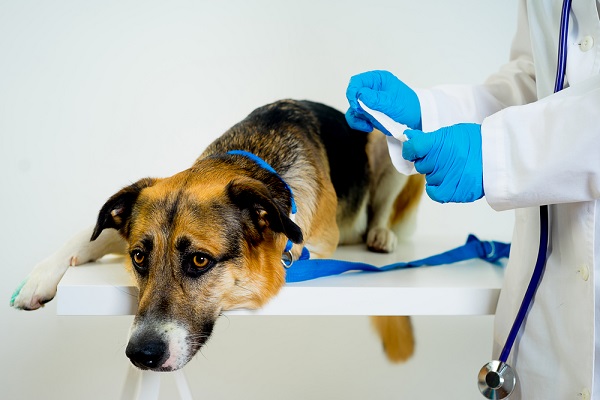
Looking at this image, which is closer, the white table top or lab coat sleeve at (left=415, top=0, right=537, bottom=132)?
the white table top

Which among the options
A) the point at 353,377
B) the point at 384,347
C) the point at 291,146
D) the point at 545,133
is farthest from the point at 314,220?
the point at 353,377

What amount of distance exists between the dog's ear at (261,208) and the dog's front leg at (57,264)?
21.6 inches

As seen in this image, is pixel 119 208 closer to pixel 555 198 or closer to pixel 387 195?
pixel 555 198

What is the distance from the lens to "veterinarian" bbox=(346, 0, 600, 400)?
1417 millimetres

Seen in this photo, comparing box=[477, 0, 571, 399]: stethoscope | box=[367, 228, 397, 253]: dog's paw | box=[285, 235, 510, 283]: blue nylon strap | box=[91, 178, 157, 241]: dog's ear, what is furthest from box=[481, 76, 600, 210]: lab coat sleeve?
box=[367, 228, 397, 253]: dog's paw

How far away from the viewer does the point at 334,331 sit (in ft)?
12.5

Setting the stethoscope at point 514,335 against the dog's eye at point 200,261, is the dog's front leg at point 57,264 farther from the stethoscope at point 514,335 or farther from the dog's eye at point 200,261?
the stethoscope at point 514,335

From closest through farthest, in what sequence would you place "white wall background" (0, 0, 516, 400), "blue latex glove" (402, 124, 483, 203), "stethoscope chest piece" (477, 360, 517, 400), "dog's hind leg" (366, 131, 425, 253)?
"blue latex glove" (402, 124, 483, 203) < "stethoscope chest piece" (477, 360, 517, 400) < "dog's hind leg" (366, 131, 425, 253) < "white wall background" (0, 0, 516, 400)

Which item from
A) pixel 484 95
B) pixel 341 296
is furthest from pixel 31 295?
pixel 484 95

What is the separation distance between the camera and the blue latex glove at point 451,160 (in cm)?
154

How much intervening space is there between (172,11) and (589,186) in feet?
9.66

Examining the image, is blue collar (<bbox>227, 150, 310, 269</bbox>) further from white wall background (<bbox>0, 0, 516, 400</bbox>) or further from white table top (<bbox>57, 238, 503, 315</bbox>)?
white wall background (<bbox>0, 0, 516, 400</bbox>)

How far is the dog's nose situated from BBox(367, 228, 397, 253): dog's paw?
3.87 feet

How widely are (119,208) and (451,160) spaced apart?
93 centimetres
